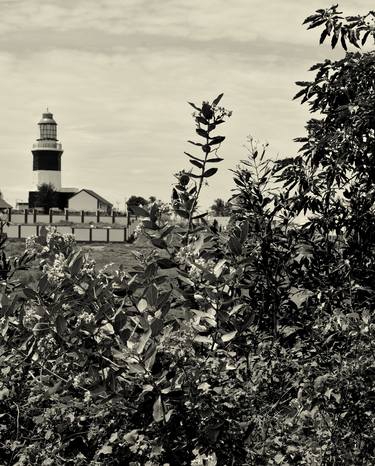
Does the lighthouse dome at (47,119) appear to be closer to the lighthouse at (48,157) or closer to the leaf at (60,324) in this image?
the lighthouse at (48,157)

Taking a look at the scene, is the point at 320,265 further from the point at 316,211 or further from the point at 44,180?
the point at 44,180

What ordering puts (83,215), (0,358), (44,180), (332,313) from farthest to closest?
(44,180) < (83,215) < (332,313) < (0,358)

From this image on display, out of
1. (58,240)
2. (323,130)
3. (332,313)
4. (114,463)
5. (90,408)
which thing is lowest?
(114,463)

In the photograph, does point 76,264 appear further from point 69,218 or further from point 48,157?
point 48,157

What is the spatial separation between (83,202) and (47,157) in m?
20.8

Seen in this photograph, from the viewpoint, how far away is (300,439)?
395 centimetres

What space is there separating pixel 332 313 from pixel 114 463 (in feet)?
4.94

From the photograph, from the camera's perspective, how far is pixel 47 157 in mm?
126562

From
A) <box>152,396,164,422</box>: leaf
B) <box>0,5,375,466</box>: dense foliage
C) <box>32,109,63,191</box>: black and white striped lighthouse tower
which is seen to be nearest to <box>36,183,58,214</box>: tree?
<box>32,109,63,191</box>: black and white striped lighthouse tower

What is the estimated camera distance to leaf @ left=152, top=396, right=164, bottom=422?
336 centimetres

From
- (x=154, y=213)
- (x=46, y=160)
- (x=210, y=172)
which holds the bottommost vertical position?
(x=154, y=213)

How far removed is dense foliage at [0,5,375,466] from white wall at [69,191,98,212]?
10351 centimetres

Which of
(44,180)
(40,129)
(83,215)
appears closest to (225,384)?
(83,215)

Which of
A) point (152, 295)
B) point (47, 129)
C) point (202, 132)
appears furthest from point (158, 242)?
point (47, 129)
